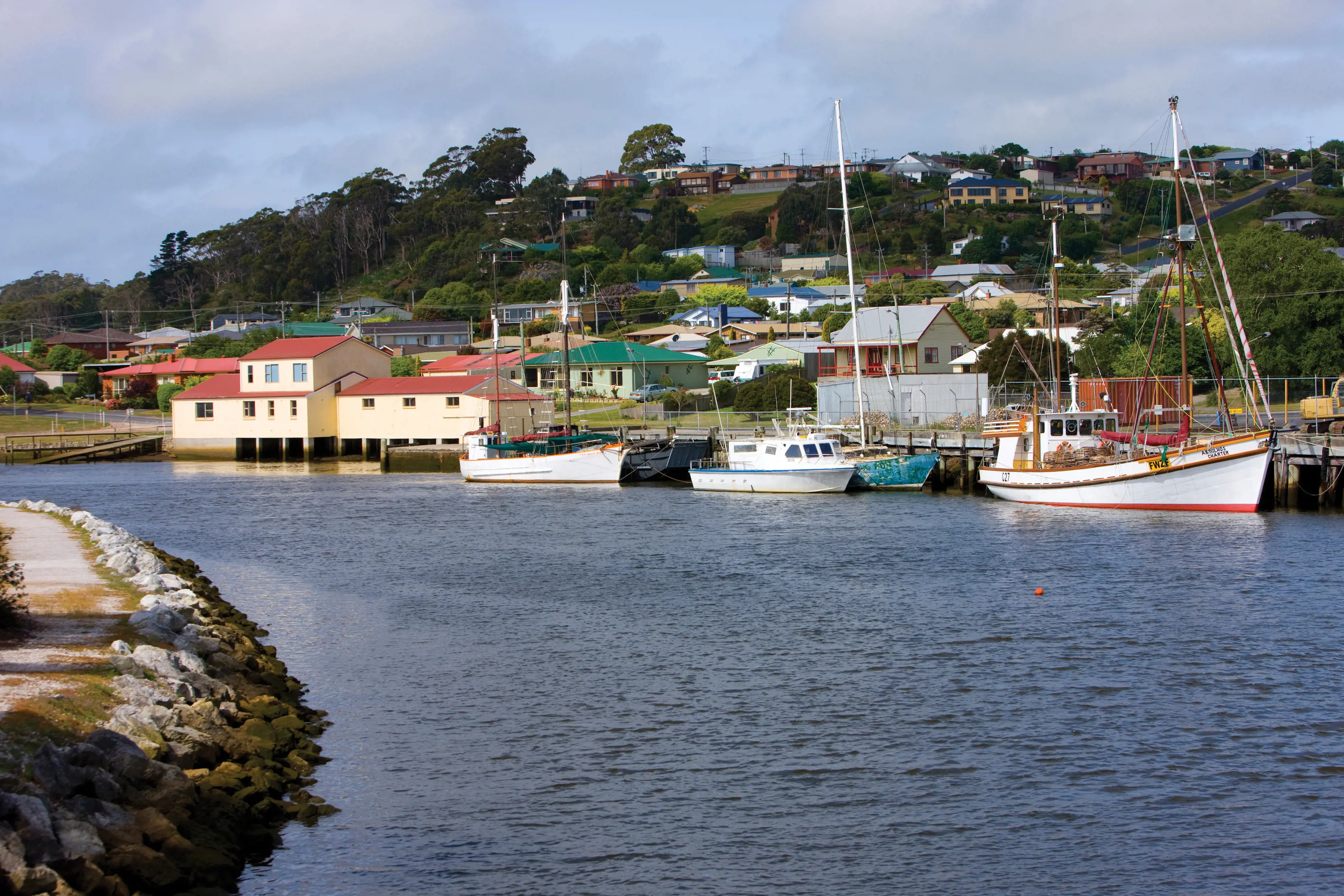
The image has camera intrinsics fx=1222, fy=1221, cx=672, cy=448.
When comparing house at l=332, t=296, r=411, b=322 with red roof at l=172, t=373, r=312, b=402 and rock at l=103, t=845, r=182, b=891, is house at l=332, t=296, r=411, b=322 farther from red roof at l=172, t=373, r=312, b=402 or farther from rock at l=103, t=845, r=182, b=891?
rock at l=103, t=845, r=182, b=891

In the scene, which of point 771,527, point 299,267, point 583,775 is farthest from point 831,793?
point 299,267

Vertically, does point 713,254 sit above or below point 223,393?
above

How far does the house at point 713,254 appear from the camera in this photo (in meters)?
Answer: 165

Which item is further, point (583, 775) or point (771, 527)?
point (771, 527)

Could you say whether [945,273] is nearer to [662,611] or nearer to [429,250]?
[429,250]

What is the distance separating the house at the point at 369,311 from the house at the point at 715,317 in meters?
34.6

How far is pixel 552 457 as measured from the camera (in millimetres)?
58188

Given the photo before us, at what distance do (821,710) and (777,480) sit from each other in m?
32.0

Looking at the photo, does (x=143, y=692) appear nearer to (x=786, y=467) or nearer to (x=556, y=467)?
(x=786, y=467)

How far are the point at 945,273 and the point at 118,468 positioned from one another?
3790 inches

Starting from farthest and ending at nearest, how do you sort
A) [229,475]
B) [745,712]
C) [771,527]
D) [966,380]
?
[229,475] < [966,380] < [771,527] < [745,712]

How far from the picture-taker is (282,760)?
630 inches

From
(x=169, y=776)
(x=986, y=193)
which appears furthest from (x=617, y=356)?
(x=986, y=193)

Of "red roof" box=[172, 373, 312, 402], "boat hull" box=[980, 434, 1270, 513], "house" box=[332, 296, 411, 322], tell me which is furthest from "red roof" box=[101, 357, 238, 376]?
"boat hull" box=[980, 434, 1270, 513]
